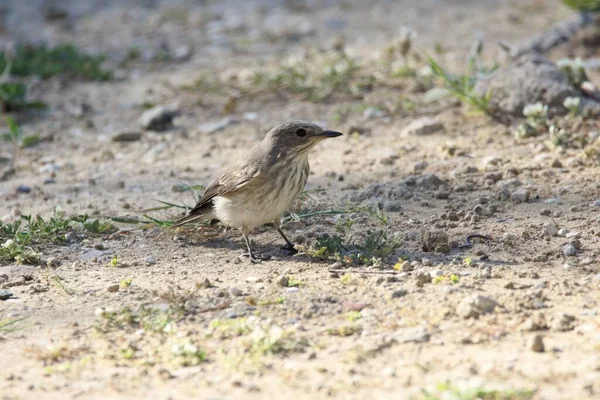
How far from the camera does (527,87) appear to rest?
8.28 metres

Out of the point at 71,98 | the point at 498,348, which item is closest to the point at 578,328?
the point at 498,348

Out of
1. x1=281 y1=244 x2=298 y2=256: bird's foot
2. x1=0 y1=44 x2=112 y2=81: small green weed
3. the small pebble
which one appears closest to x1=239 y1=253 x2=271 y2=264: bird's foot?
x1=281 y1=244 x2=298 y2=256: bird's foot

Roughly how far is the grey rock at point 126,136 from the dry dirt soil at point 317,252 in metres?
0.09

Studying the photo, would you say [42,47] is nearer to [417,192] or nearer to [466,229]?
[417,192]

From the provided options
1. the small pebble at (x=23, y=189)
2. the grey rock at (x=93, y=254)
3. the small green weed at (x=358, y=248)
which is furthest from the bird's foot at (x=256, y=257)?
the small pebble at (x=23, y=189)

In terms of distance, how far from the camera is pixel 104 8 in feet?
47.6

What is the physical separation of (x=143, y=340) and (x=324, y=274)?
134cm

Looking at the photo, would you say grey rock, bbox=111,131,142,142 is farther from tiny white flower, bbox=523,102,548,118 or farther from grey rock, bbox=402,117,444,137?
tiny white flower, bbox=523,102,548,118

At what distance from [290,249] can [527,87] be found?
10.3 ft

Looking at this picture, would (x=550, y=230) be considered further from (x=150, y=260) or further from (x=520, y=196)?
(x=150, y=260)

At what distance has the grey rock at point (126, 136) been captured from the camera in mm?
9383

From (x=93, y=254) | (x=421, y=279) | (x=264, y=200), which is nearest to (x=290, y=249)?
(x=264, y=200)

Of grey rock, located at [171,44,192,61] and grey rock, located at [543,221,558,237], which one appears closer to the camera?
grey rock, located at [543,221,558,237]

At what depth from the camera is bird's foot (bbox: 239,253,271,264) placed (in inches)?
245
